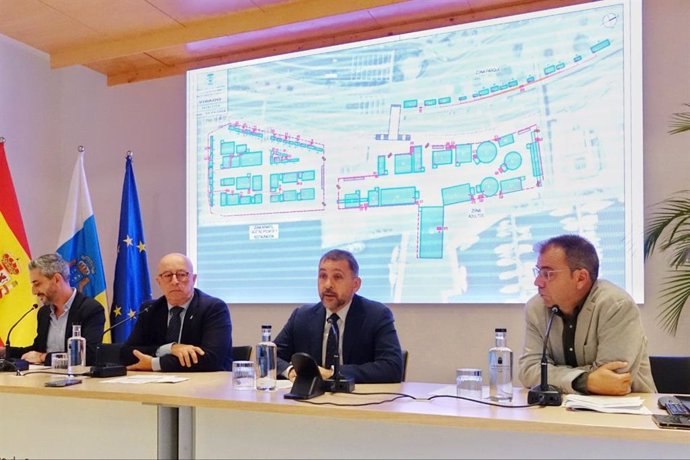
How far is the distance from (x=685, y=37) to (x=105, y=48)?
3517 millimetres

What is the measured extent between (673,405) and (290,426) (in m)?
1.08

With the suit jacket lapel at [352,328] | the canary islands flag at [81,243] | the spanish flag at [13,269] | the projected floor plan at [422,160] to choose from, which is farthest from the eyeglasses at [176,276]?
the spanish flag at [13,269]

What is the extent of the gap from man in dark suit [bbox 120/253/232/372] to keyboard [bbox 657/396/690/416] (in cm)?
179

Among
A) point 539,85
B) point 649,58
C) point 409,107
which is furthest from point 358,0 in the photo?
point 649,58

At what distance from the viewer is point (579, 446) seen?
5.32 feet

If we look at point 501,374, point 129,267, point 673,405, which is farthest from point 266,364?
point 129,267

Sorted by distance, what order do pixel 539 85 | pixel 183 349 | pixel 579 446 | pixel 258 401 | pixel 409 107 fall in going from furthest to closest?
pixel 409 107, pixel 539 85, pixel 183 349, pixel 258 401, pixel 579 446

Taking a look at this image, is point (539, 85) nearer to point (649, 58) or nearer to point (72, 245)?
point (649, 58)

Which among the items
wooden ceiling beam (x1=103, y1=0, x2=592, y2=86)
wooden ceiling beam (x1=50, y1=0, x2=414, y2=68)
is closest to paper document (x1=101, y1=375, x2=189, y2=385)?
wooden ceiling beam (x1=50, y1=0, x2=414, y2=68)

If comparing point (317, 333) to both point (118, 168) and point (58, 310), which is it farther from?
point (118, 168)

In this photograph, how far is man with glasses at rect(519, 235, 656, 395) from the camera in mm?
2068

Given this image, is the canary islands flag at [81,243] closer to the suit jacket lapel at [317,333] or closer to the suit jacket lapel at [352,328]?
the suit jacket lapel at [317,333]

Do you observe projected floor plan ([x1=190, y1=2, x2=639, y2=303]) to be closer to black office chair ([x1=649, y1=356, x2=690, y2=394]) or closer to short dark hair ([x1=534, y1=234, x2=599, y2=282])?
black office chair ([x1=649, y1=356, x2=690, y2=394])

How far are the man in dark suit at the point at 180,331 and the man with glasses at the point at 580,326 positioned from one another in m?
1.36
